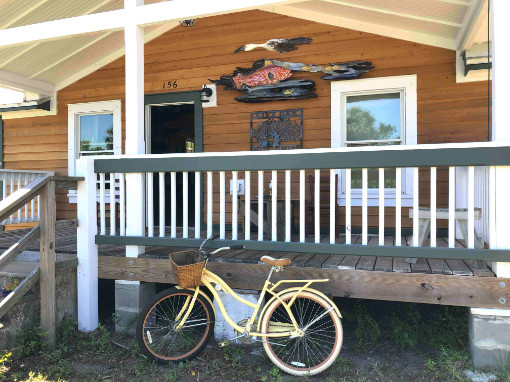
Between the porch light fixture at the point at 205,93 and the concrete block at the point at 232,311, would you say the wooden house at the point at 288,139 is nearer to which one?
the porch light fixture at the point at 205,93

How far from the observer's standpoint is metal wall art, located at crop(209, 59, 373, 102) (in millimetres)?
4902

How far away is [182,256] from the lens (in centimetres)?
296

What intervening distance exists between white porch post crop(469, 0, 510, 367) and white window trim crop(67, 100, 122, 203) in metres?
4.84

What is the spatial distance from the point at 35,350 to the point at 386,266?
9.08 ft

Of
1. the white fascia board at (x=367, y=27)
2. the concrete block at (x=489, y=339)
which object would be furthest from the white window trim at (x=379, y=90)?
the concrete block at (x=489, y=339)

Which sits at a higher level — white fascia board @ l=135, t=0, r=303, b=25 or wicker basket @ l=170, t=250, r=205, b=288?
white fascia board @ l=135, t=0, r=303, b=25

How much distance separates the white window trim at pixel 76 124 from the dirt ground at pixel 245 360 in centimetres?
316

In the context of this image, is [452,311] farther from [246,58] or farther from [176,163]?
[246,58]

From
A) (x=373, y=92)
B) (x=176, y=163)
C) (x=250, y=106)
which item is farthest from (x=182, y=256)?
(x=373, y=92)

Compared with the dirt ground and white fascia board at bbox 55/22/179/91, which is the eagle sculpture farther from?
the dirt ground

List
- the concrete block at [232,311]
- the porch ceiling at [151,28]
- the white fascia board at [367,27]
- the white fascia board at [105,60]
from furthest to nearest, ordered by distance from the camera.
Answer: the white fascia board at [105,60] → the white fascia board at [367,27] → the porch ceiling at [151,28] → the concrete block at [232,311]

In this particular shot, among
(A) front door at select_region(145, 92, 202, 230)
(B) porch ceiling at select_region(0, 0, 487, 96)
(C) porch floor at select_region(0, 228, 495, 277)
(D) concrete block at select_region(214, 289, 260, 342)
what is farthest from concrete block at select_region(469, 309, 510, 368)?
(A) front door at select_region(145, 92, 202, 230)

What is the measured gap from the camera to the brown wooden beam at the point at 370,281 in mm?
2758

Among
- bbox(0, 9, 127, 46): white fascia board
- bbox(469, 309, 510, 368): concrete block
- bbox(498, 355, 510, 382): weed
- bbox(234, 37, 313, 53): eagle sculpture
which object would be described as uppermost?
bbox(234, 37, 313, 53): eagle sculpture
